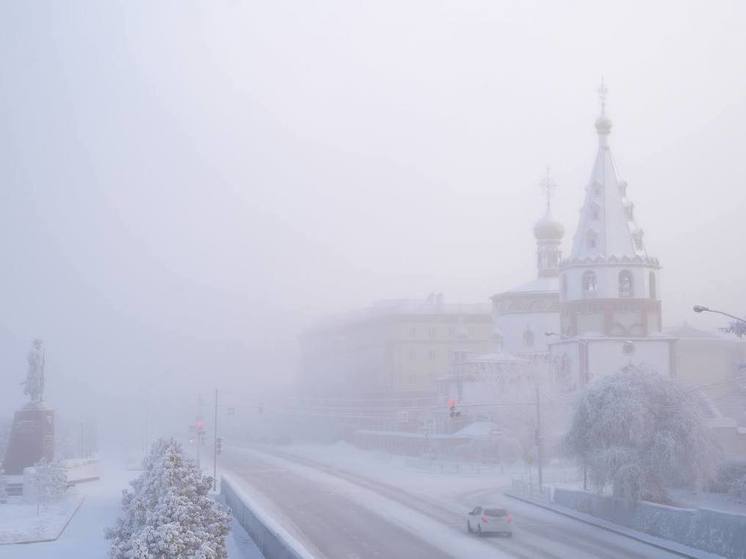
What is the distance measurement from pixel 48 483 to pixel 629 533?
34099 millimetres

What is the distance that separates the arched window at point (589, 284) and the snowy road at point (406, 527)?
69.0ft

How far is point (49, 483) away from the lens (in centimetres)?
A: 5709

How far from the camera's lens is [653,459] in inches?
1591

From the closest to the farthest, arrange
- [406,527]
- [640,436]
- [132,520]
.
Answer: [132,520], [406,527], [640,436]

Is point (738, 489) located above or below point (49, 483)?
above

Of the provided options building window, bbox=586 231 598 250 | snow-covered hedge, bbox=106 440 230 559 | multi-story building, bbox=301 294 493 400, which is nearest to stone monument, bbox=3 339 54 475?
snow-covered hedge, bbox=106 440 230 559

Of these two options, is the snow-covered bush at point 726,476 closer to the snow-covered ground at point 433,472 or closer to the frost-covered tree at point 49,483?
the snow-covered ground at point 433,472

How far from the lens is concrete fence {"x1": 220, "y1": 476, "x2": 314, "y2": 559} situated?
98.9 feet

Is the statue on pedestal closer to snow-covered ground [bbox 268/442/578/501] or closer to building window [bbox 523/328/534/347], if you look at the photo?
snow-covered ground [bbox 268/442/578/501]

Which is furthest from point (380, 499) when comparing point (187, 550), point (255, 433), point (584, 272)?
point (255, 433)

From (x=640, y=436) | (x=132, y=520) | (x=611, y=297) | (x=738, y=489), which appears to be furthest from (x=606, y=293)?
(x=132, y=520)

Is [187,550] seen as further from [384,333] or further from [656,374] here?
[384,333]

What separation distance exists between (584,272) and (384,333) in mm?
56950

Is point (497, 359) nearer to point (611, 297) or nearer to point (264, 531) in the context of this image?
point (611, 297)
